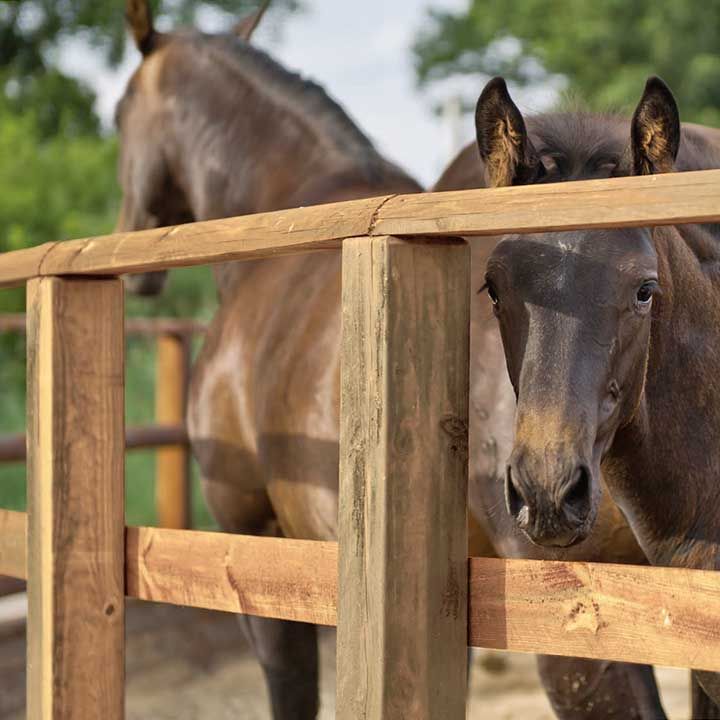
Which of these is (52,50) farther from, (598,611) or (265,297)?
(598,611)

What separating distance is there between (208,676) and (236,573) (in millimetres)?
2967

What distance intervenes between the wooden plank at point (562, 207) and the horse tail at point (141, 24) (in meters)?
2.96

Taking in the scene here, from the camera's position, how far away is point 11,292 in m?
11.4

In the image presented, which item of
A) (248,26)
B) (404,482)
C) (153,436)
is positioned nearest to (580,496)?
(404,482)

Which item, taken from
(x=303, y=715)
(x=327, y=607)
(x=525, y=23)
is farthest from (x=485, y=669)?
(x=525, y=23)

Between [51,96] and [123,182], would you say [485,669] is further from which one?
[51,96]

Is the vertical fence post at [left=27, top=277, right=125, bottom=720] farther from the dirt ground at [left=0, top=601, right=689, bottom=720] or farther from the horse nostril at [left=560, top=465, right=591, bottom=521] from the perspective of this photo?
the dirt ground at [left=0, top=601, right=689, bottom=720]

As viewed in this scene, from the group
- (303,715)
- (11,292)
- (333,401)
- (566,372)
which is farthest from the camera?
(11,292)

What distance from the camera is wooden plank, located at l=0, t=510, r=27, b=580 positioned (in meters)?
2.51

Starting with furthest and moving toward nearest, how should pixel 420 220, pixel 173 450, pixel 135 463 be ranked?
1. pixel 135 463
2. pixel 173 450
3. pixel 420 220

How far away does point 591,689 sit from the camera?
103 inches

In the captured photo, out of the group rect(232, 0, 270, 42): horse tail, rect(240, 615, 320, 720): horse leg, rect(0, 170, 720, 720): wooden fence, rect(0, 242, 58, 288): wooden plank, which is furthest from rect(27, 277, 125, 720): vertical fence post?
rect(232, 0, 270, 42): horse tail

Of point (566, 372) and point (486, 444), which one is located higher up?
point (566, 372)

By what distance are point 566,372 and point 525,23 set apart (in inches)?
865
